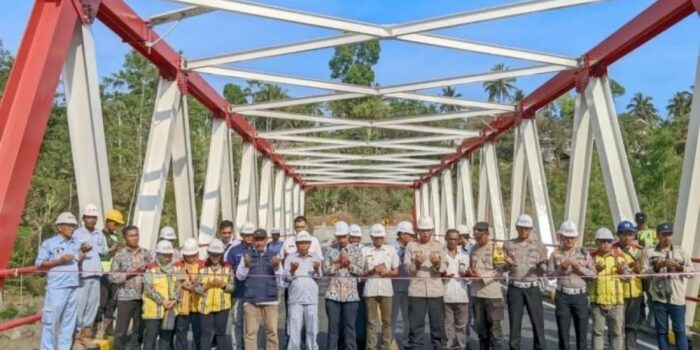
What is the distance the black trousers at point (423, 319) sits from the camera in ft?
25.2

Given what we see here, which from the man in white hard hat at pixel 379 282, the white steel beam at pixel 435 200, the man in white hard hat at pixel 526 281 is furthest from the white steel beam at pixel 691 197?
the white steel beam at pixel 435 200

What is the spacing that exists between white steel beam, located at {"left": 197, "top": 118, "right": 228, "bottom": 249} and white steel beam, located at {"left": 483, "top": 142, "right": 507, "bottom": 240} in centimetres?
750

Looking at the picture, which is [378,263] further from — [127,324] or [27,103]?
[27,103]

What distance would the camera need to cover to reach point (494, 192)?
62.1ft

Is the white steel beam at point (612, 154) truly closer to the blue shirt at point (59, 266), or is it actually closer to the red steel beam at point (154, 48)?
the red steel beam at point (154, 48)

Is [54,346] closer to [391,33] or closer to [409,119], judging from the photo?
[391,33]

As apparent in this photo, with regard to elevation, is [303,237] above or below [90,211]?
below

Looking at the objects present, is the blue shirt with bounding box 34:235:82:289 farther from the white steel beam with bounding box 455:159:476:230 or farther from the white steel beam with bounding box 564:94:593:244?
the white steel beam with bounding box 455:159:476:230

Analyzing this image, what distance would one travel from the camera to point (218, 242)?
762 cm

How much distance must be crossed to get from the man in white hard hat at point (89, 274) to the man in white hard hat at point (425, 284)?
341cm

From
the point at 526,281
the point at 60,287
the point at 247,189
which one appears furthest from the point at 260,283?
the point at 247,189

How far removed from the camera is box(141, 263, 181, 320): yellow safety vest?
7316 mm

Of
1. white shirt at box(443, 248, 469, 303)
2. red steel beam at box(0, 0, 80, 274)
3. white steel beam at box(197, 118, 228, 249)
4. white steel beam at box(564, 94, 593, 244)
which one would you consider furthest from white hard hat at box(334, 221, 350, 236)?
white steel beam at box(197, 118, 228, 249)

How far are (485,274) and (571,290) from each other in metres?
0.95
